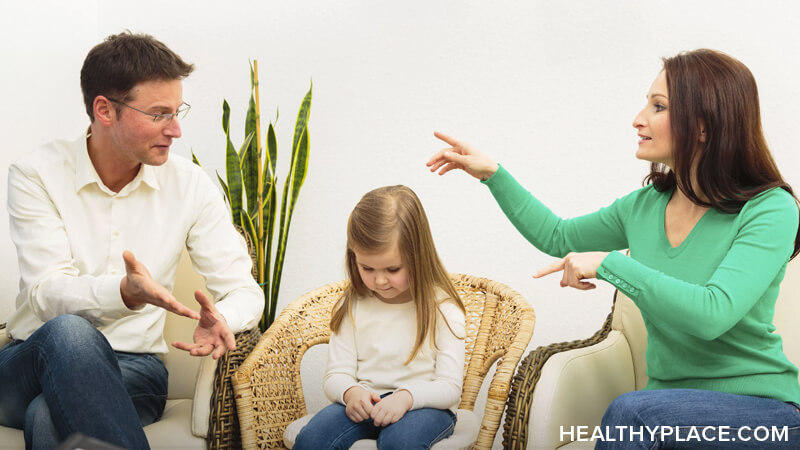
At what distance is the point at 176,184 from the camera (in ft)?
7.38

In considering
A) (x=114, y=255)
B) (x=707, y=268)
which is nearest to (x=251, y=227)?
(x=114, y=255)

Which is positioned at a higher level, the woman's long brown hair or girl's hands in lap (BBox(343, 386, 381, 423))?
the woman's long brown hair

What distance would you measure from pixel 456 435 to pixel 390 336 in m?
0.34

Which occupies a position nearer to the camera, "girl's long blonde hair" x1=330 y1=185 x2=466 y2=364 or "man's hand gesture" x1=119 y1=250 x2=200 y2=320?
"man's hand gesture" x1=119 y1=250 x2=200 y2=320

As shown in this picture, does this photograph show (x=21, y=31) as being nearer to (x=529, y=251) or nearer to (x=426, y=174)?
(x=426, y=174)

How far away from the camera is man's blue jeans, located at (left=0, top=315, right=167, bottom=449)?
170cm

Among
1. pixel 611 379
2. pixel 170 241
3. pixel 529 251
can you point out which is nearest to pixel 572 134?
pixel 529 251

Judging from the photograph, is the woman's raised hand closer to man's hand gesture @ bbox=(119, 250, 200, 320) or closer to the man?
the man

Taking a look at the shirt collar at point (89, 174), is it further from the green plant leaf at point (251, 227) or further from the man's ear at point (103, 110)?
the green plant leaf at point (251, 227)

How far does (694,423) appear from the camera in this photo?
1625mm

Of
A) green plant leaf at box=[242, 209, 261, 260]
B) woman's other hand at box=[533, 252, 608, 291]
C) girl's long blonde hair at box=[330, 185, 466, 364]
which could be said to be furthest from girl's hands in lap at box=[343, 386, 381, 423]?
green plant leaf at box=[242, 209, 261, 260]

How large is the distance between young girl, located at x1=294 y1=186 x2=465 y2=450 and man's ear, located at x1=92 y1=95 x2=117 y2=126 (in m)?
0.74

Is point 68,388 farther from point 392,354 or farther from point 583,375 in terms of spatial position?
point 583,375

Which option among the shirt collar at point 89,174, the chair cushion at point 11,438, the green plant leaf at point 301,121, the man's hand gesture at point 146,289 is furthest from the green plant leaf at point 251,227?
the chair cushion at point 11,438
